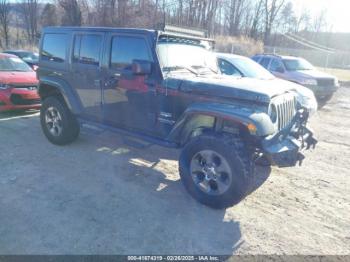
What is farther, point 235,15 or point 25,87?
point 235,15

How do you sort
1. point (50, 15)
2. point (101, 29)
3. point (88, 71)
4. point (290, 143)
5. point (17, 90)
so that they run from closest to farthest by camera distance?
1. point (290, 143)
2. point (101, 29)
3. point (88, 71)
4. point (17, 90)
5. point (50, 15)

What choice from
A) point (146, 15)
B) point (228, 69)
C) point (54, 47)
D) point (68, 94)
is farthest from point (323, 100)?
point (146, 15)

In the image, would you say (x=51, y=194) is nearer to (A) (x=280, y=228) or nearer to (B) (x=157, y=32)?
(B) (x=157, y=32)

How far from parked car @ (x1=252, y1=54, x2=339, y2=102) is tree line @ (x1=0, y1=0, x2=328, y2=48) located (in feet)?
28.7

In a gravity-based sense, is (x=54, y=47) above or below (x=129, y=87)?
above

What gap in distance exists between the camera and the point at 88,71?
5.00 meters

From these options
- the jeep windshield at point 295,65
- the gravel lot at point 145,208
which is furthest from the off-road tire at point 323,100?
the gravel lot at point 145,208

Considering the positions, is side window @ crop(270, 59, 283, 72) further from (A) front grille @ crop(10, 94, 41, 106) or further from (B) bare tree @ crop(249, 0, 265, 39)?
(B) bare tree @ crop(249, 0, 265, 39)

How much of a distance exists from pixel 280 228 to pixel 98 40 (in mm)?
3861

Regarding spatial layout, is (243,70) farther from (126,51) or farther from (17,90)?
(17,90)

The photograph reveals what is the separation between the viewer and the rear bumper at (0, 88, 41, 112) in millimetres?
7471

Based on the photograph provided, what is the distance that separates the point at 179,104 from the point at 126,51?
→ 4.02 ft

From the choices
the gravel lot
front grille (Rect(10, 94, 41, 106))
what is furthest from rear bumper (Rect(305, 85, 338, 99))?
front grille (Rect(10, 94, 41, 106))

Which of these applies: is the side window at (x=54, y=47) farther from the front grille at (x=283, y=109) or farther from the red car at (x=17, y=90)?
the front grille at (x=283, y=109)
